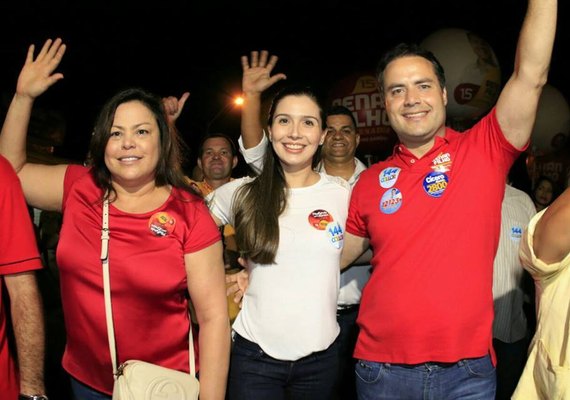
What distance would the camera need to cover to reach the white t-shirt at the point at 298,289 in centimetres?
234

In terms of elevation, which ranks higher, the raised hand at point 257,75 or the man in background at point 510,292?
the raised hand at point 257,75

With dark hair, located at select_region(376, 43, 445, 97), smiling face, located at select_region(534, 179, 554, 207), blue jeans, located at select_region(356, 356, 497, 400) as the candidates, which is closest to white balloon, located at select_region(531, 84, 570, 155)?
smiling face, located at select_region(534, 179, 554, 207)

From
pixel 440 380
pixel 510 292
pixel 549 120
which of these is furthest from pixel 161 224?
pixel 549 120

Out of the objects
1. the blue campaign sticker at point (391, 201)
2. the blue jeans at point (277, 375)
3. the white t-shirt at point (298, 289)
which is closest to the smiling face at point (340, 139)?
the white t-shirt at point (298, 289)

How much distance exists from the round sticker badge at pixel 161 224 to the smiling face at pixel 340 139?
190 cm

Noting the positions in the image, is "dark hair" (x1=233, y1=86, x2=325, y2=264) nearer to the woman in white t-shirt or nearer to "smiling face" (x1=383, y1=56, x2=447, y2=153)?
the woman in white t-shirt

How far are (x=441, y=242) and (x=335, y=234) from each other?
543 mm

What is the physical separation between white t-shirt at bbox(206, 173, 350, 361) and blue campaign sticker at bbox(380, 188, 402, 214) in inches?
12.0

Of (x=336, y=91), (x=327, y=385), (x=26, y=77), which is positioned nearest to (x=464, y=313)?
(x=327, y=385)

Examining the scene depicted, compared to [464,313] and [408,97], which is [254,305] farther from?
[408,97]

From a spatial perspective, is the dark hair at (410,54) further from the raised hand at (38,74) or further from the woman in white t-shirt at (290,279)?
the raised hand at (38,74)

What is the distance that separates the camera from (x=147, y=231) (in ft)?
7.02

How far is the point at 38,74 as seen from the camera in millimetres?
2379

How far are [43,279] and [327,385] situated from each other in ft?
18.8
